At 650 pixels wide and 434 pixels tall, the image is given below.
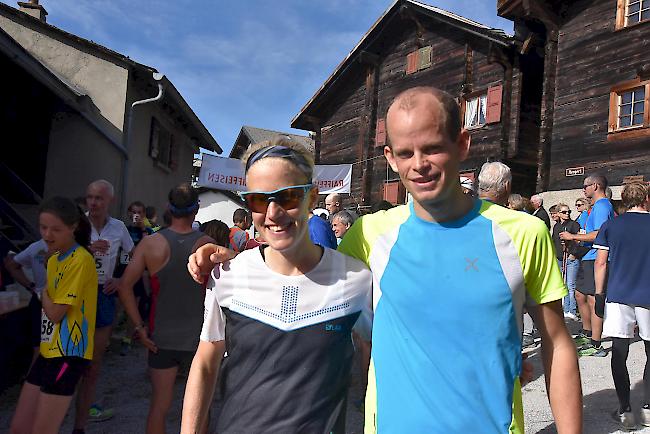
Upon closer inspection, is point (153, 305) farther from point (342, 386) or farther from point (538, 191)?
point (538, 191)

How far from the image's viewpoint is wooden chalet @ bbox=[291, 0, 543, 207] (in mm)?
13961

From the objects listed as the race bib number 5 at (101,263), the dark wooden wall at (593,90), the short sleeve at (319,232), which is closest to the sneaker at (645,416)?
the short sleeve at (319,232)

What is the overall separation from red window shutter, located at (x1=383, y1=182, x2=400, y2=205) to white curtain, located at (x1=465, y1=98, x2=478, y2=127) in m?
3.11

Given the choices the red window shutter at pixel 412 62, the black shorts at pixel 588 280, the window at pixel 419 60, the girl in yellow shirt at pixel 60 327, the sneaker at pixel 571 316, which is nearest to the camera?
the girl in yellow shirt at pixel 60 327

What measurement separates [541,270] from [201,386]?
3.98 feet

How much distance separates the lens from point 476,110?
15.1 metres

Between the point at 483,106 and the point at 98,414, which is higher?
the point at 483,106

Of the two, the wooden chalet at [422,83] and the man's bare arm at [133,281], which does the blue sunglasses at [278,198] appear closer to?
the man's bare arm at [133,281]

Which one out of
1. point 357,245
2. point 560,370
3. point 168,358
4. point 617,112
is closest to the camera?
point 560,370

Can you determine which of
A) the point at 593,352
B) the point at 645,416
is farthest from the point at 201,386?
the point at 593,352

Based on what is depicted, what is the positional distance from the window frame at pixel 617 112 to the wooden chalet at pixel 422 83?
2.74 metres

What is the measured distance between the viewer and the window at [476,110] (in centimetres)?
1480

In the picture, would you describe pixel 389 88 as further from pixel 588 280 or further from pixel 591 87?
pixel 588 280

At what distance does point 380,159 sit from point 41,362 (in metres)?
15.7
